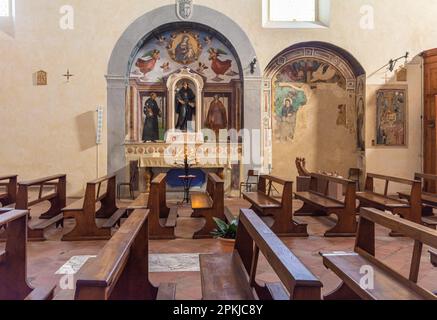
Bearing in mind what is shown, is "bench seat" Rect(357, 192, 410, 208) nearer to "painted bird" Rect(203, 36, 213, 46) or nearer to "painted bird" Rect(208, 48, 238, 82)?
"painted bird" Rect(208, 48, 238, 82)

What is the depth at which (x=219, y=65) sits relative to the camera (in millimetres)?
10758

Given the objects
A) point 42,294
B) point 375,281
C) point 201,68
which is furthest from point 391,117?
point 42,294

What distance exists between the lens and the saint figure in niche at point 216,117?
10.8m

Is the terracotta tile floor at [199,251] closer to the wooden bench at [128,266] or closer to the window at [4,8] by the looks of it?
the wooden bench at [128,266]

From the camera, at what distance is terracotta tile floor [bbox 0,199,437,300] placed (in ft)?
13.1

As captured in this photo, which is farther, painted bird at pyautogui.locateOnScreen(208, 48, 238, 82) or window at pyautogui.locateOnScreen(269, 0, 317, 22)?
window at pyautogui.locateOnScreen(269, 0, 317, 22)

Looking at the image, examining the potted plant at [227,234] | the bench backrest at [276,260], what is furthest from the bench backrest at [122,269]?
the potted plant at [227,234]

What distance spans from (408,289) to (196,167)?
26.3ft

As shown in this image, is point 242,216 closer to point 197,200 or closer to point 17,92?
point 197,200

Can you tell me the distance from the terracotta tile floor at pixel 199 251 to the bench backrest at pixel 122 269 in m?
0.93

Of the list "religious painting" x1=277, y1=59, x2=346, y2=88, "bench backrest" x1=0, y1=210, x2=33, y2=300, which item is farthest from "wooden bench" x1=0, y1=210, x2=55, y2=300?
"religious painting" x1=277, y1=59, x2=346, y2=88

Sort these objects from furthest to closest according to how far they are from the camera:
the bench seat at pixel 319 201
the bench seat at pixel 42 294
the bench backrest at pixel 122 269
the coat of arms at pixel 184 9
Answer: the coat of arms at pixel 184 9 < the bench seat at pixel 319 201 < the bench seat at pixel 42 294 < the bench backrest at pixel 122 269

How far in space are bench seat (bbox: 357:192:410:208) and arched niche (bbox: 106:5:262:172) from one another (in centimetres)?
375

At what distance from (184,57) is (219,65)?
3.01 feet
